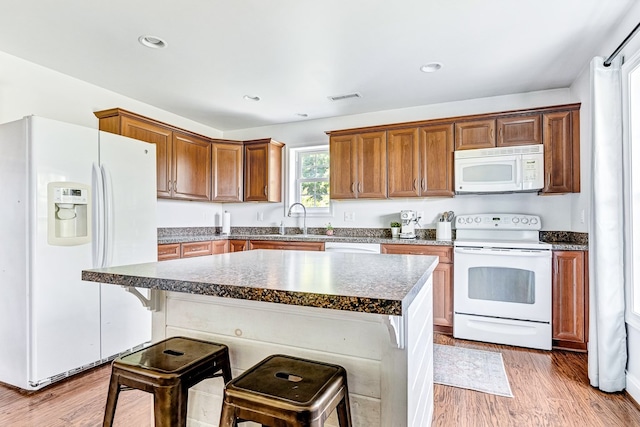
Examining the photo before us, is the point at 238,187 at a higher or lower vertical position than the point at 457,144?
lower

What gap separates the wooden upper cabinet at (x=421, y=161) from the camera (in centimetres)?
357

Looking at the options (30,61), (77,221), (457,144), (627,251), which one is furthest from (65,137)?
(627,251)

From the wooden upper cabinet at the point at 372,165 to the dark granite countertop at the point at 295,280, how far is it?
2374mm

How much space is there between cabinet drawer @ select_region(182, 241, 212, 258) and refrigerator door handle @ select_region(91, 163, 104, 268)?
1.10 m

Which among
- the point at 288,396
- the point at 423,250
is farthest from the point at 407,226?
the point at 288,396

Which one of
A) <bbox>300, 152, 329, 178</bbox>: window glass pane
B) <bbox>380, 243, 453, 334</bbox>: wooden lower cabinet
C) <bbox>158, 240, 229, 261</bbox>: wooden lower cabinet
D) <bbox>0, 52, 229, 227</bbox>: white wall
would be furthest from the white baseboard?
<bbox>0, 52, 229, 227</bbox>: white wall

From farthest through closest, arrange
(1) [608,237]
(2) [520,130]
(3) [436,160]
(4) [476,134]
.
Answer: (3) [436,160]
(4) [476,134]
(2) [520,130]
(1) [608,237]

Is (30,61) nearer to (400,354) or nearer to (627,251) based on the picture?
(400,354)

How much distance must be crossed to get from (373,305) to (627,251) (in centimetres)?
228

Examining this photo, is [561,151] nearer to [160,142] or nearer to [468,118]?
[468,118]

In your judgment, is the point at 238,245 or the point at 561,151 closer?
the point at 561,151

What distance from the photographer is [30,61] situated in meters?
2.87

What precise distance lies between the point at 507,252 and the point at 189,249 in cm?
315

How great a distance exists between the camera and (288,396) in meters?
0.95
